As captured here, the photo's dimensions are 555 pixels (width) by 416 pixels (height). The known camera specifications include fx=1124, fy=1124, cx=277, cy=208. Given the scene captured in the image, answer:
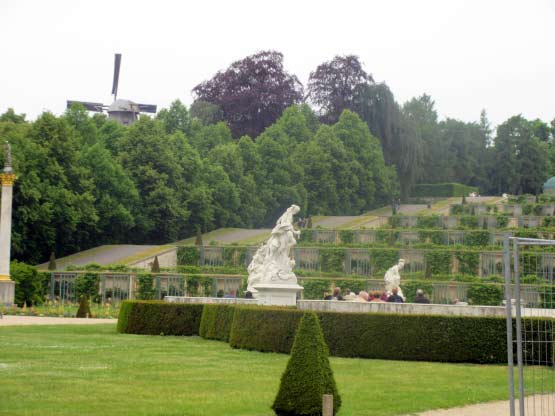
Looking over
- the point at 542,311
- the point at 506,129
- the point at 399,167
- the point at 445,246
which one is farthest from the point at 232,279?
the point at 506,129

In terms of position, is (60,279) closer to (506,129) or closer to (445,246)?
(445,246)

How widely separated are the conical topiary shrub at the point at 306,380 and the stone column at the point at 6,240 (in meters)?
30.0

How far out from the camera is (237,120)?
8769 centimetres

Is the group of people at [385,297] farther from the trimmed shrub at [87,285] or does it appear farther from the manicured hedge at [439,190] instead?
the manicured hedge at [439,190]

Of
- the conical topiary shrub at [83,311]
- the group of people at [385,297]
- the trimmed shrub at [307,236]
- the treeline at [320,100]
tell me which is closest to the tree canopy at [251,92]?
the treeline at [320,100]

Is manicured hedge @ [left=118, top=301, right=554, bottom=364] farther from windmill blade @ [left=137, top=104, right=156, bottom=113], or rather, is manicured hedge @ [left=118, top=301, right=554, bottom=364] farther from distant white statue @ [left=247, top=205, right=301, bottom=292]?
windmill blade @ [left=137, top=104, right=156, bottom=113]

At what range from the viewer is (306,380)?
44.2 ft

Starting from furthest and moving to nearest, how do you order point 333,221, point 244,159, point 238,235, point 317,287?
point 244,159 < point 333,221 < point 238,235 < point 317,287

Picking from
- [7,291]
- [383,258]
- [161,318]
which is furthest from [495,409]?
[383,258]

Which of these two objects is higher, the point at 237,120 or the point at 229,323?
the point at 237,120

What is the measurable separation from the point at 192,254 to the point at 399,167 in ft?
109

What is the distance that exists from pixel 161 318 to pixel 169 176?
119ft

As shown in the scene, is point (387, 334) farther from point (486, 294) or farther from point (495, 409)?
point (486, 294)

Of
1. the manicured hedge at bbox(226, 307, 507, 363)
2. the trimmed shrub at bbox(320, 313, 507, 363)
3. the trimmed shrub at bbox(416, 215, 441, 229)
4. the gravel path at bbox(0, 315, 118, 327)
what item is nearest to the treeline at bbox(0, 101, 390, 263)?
the trimmed shrub at bbox(416, 215, 441, 229)
